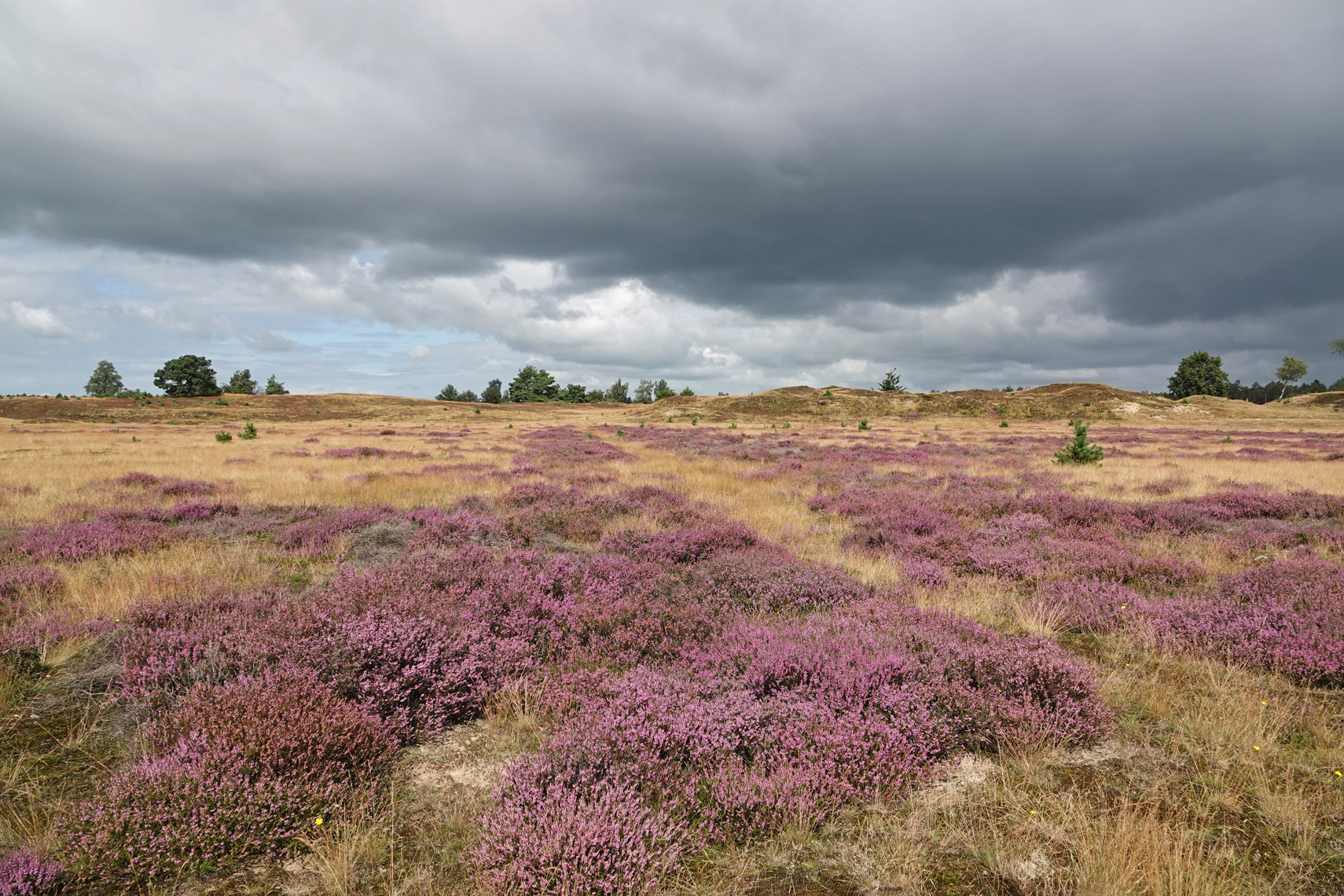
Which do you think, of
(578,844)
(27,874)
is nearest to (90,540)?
(27,874)

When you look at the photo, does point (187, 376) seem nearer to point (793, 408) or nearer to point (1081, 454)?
point (793, 408)

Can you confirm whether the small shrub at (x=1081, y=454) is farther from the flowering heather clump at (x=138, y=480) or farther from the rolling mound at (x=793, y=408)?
the rolling mound at (x=793, y=408)

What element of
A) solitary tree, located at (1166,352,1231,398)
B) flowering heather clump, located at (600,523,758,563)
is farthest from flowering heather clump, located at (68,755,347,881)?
solitary tree, located at (1166,352,1231,398)

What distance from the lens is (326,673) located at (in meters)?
4.10

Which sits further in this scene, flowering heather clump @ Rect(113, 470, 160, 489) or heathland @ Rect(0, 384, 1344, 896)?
flowering heather clump @ Rect(113, 470, 160, 489)

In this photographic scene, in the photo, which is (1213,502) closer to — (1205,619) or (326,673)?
(1205,619)

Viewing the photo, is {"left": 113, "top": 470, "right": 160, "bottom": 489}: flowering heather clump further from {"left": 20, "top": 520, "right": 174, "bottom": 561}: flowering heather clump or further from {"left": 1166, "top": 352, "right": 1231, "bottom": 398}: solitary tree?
{"left": 1166, "top": 352, "right": 1231, "bottom": 398}: solitary tree

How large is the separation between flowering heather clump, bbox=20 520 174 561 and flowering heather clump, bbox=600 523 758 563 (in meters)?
6.59

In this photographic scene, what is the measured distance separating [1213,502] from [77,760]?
56.4 feet

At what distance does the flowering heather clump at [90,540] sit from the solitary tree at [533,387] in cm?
12779

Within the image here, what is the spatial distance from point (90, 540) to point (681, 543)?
27.4 feet

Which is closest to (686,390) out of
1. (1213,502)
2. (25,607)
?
(1213,502)

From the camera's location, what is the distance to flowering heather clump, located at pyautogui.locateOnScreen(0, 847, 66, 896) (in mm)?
2295

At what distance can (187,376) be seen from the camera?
9756cm
